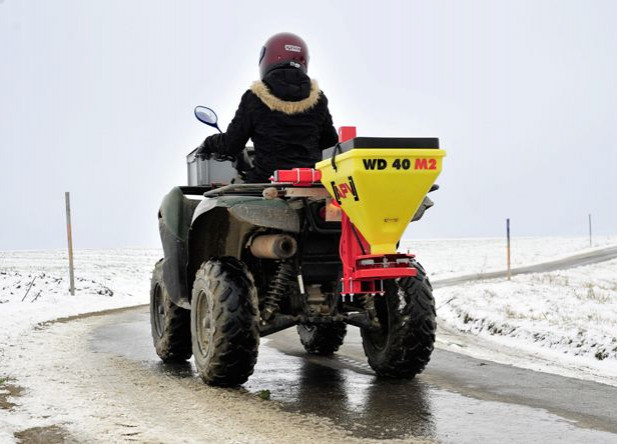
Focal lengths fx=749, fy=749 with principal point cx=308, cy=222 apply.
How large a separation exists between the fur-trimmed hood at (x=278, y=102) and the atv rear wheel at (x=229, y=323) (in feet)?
4.07

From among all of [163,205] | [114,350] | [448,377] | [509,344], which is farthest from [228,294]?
[509,344]

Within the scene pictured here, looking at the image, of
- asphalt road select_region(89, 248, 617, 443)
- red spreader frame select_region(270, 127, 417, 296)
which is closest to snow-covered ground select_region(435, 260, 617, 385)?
asphalt road select_region(89, 248, 617, 443)

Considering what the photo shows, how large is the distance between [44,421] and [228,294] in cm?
148

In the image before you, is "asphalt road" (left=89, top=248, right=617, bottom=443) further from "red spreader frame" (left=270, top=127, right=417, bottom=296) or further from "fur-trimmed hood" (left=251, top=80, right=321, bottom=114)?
"fur-trimmed hood" (left=251, top=80, right=321, bottom=114)

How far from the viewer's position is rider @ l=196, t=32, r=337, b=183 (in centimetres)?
579

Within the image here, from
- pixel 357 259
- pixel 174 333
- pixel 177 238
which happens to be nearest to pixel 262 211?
pixel 357 259

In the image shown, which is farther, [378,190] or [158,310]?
[158,310]

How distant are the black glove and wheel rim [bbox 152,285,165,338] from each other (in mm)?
1463

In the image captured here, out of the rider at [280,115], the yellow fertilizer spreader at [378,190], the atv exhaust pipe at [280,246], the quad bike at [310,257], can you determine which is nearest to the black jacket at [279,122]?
the rider at [280,115]

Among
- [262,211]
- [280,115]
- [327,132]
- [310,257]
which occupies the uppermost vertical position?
[280,115]

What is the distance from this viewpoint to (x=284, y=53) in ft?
19.4

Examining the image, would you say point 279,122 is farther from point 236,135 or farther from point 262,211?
Answer: point 262,211

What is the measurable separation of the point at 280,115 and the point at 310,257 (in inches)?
44.4

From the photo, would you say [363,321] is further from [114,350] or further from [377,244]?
[114,350]
